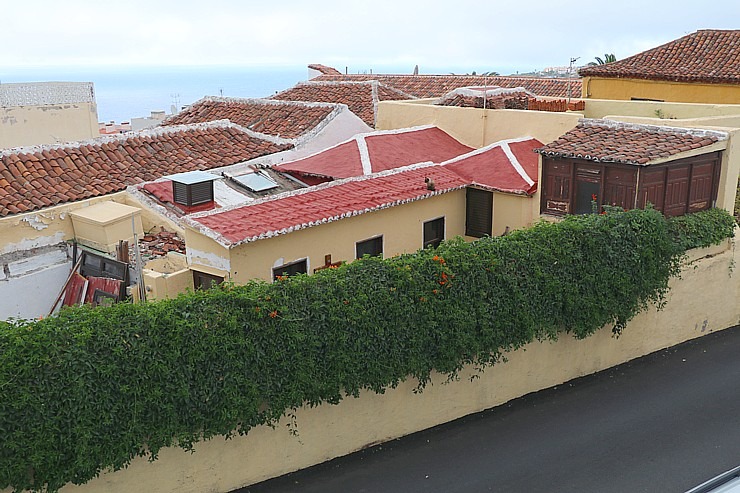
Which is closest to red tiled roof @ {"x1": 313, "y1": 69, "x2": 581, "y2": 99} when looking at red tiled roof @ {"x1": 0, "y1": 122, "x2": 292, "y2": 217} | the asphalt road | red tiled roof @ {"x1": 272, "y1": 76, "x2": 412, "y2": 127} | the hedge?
red tiled roof @ {"x1": 272, "y1": 76, "x2": 412, "y2": 127}

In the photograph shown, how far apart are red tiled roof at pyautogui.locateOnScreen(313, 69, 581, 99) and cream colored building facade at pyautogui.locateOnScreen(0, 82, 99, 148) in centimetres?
1399

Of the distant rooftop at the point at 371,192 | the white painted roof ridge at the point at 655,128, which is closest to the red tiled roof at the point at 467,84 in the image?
the white painted roof ridge at the point at 655,128

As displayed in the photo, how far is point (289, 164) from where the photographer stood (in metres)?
18.0

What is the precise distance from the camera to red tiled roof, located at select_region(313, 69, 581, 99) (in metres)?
30.6

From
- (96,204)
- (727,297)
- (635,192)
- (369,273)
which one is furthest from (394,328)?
(727,297)

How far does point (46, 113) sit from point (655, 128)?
1952cm

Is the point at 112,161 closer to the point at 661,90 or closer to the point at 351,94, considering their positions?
the point at 351,94

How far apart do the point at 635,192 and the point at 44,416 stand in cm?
1182

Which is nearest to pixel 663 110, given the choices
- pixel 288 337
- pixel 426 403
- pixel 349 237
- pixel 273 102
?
pixel 349 237

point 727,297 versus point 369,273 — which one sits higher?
point 369,273

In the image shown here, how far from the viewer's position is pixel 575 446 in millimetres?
11672

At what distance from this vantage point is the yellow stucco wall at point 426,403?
988 centimetres

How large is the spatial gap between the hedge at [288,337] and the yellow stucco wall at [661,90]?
37.7 ft

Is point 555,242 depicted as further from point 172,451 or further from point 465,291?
point 172,451
